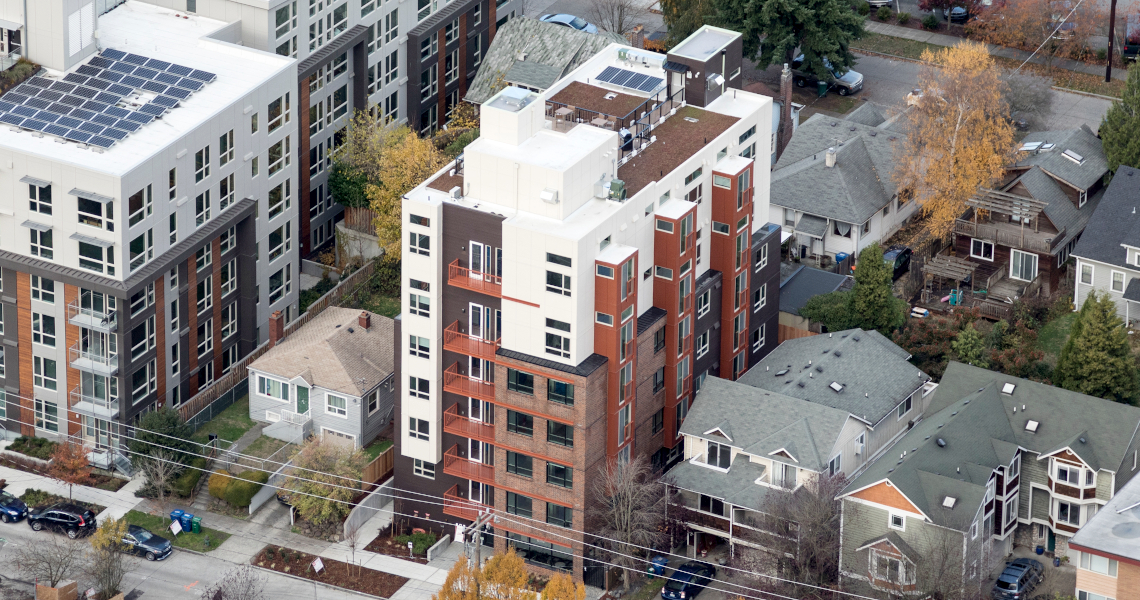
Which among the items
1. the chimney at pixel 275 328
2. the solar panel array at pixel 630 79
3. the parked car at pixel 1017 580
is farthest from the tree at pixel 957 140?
the chimney at pixel 275 328

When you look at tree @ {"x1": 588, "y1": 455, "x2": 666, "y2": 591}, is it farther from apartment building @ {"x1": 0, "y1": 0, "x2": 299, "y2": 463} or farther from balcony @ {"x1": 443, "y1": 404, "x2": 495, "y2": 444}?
apartment building @ {"x1": 0, "y1": 0, "x2": 299, "y2": 463}

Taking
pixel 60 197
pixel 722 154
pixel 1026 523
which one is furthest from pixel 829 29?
pixel 60 197

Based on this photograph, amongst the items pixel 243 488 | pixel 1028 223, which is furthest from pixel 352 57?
pixel 1028 223

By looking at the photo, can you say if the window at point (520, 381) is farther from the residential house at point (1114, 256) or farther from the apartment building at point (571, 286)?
the residential house at point (1114, 256)

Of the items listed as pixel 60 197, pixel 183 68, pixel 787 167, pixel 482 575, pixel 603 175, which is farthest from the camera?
pixel 787 167

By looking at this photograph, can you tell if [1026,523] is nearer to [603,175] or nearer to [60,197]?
[603,175]

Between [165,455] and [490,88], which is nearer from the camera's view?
[165,455]
